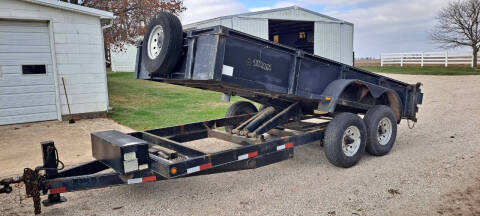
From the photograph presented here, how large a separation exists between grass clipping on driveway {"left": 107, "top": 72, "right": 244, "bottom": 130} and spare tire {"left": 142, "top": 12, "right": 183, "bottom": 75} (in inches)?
171

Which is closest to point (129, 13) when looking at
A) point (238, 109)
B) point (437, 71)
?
point (238, 109)

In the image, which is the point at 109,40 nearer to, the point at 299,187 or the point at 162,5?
the point at 162,5

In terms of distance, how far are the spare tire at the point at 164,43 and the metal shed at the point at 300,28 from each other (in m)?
12.7

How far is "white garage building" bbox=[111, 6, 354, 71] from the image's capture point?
1911cm

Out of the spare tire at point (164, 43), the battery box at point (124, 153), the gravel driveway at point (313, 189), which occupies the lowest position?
the gravel driveway at point (313, 189)

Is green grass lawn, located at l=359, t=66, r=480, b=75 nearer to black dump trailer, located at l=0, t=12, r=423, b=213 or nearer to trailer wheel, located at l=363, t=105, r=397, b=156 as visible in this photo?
black dump trailer, located at l=0, t=12, r=423, b=213

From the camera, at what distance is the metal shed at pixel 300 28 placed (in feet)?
62.7

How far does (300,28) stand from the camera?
23.5 m

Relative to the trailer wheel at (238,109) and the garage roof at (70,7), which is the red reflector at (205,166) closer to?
the trailer wheel at (238,109)

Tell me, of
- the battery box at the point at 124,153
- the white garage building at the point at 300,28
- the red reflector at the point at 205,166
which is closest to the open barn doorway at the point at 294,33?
the white garage building at the point at 300,28

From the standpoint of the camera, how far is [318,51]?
21.7 meters

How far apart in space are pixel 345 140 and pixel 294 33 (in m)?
20.5

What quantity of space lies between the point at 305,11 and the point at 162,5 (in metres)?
7.91

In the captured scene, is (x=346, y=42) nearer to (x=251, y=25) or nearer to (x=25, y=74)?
(x=251, y=25)
